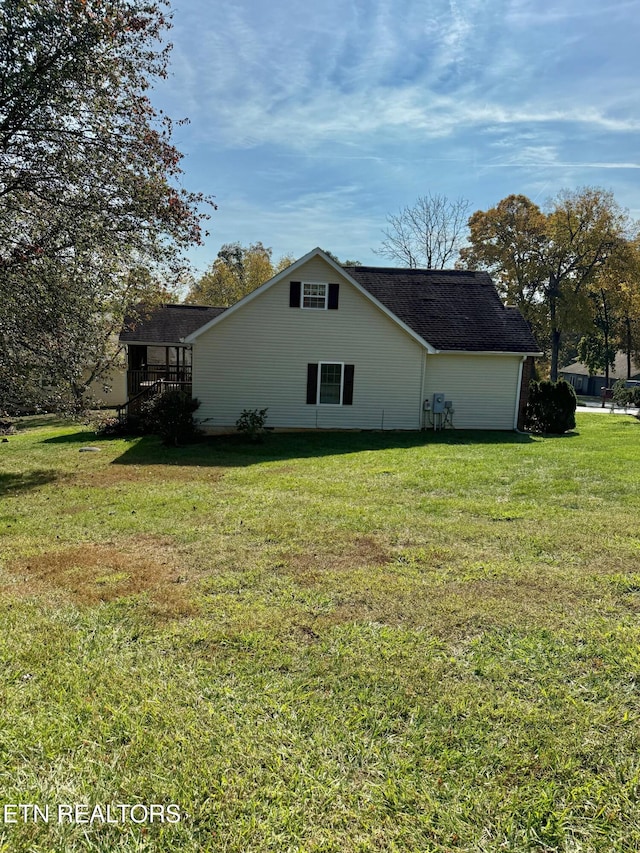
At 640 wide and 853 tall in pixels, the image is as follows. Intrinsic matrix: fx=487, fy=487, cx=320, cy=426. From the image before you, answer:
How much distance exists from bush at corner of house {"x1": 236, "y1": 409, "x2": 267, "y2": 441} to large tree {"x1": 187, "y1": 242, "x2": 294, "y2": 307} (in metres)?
27.6

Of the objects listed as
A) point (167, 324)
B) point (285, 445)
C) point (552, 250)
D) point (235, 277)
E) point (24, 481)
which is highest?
point (552, 250)

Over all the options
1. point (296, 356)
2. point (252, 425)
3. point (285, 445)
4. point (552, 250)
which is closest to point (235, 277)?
point (552, 250)

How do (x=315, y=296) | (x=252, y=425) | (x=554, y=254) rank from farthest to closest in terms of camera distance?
(x=554, y=254) → (x=315, y=296) → (x=252, y=425)

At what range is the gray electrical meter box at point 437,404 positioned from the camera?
1684 cm

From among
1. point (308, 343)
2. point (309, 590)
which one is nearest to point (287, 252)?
point (308, 343)

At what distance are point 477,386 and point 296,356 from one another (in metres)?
6.45

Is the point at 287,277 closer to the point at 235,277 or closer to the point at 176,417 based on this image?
the point at 176,417

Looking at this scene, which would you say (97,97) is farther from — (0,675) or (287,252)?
(287,252)

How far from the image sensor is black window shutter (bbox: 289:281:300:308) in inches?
614

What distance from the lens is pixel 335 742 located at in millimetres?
2717

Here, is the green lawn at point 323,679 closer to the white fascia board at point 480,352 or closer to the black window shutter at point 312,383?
the black window shutter at point 312,383

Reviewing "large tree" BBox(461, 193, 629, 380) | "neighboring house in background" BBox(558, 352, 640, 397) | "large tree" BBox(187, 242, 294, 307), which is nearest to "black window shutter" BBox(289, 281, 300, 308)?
"large tree" BBox(187, 242, 294, 307)

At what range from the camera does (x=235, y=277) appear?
45.5m

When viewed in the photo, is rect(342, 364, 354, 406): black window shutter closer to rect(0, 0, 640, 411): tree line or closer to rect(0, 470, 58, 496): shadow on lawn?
rect(0, 0, 640, 411): tree line
